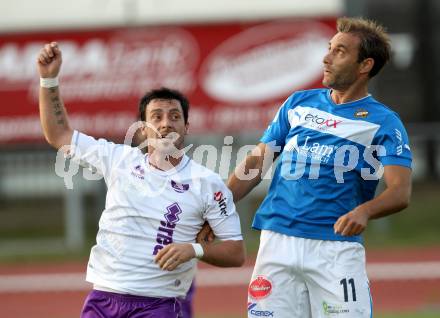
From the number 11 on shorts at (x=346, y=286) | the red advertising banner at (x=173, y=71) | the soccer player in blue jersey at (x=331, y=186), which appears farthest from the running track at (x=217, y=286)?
the number 11 on shorts at (x=346, y=286)

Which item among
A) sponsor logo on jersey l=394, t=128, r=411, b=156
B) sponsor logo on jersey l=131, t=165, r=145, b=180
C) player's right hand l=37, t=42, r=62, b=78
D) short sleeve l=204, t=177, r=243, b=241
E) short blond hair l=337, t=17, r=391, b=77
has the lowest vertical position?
short sleeve l=204, t=177, r=243, b=241

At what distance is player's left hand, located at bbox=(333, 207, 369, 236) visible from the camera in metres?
4.79

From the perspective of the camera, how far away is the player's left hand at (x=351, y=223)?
4793mm

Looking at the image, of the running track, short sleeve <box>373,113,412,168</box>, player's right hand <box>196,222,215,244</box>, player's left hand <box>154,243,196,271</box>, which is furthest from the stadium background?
player's left hand <box>154,243,196,271</box>

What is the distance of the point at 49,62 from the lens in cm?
521

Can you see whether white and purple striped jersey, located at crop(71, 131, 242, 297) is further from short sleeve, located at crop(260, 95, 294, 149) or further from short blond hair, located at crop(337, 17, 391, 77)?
short blond hair, located at crop(337, 17, 391, 77)

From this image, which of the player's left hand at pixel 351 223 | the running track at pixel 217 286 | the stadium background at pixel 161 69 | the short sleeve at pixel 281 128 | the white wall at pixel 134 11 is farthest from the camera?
the white wall at pixel 134 11

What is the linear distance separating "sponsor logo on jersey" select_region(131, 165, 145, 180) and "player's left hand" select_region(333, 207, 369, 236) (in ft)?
3.46

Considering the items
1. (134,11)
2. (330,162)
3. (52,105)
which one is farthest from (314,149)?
(134,11)

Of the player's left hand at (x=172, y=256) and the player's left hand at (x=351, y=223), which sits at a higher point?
the player's left hand at (x=351, y=223)

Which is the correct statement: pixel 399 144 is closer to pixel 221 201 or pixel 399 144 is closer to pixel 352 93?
pixel 352 93

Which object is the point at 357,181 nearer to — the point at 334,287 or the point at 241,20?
the point at 334,287

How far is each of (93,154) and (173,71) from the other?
32.0 feet

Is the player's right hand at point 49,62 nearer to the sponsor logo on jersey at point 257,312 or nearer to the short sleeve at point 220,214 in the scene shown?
the short sleeve at point 220,214
